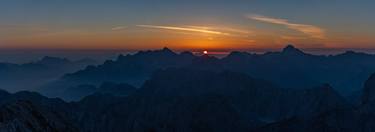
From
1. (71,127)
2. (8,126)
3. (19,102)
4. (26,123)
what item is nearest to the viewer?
(8,126)

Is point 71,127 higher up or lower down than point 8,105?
lower down

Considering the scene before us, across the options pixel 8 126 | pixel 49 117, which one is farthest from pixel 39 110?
pixel 8 126

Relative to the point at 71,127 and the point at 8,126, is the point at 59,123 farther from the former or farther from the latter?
the point at 8,126

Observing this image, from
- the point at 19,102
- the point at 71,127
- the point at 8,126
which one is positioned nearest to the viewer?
the point at 8,126

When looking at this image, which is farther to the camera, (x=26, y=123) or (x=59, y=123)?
(x=59, y=123)

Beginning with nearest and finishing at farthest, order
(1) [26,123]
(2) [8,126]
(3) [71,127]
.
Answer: (2) [8,126] < (1) [26,123] < (3) [71,127]

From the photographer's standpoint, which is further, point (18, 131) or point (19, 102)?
point (19, 102)

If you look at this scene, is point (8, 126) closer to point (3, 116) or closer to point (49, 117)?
point (3, 116)

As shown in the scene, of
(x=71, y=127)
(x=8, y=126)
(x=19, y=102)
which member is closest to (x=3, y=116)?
(x=8, y=126)
